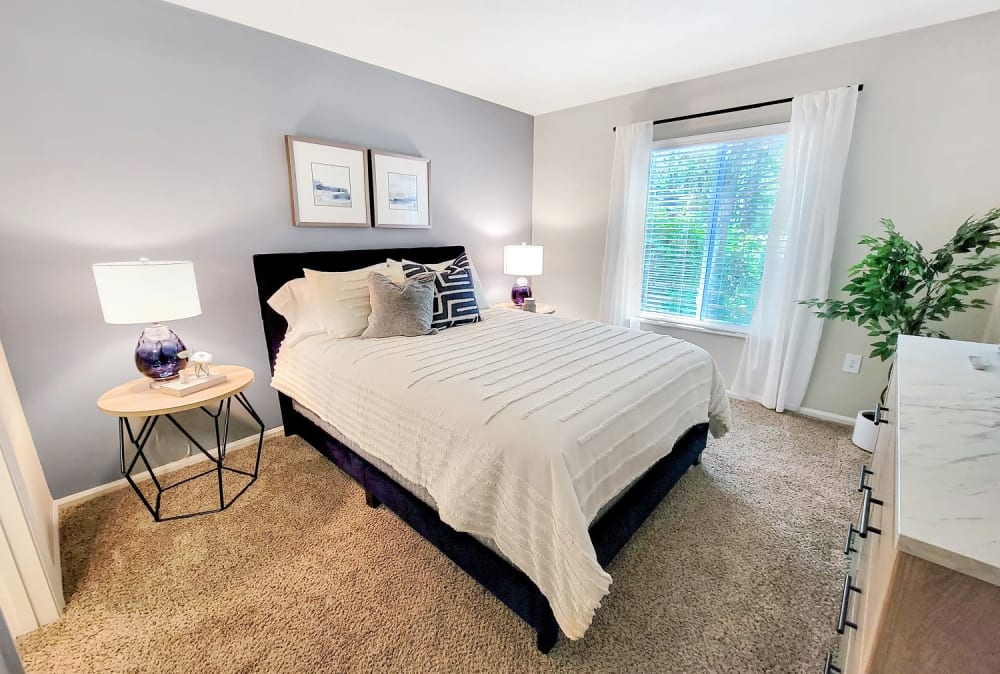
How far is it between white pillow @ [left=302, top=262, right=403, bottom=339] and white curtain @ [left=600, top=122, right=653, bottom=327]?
2.18 meters

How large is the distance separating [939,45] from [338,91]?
346 cm

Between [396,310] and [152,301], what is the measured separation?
3.45ft

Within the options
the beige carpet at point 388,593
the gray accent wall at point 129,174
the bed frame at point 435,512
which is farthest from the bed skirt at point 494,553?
the gray accent wall at point 129,174

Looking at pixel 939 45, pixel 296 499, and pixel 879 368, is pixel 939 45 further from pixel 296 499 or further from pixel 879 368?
pixel 296 499

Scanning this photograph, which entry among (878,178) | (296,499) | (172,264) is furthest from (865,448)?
(172,264)

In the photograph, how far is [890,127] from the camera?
2398mm

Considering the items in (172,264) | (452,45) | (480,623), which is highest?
(452,45)

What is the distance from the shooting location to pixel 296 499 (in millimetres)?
2021

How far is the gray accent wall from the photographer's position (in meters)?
1.76

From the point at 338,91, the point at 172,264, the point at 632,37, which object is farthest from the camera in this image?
the point at 338,91

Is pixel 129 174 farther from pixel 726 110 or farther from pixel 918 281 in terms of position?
pixel 918 281

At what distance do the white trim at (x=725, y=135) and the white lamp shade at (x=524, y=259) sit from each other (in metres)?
1.28

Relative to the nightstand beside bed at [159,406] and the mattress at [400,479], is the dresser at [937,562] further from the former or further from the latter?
the nightstand beside bed at [159,406]

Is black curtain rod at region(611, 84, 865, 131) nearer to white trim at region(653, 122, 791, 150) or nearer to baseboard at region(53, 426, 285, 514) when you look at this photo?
white trim at region(653, 122, 791, 150)
